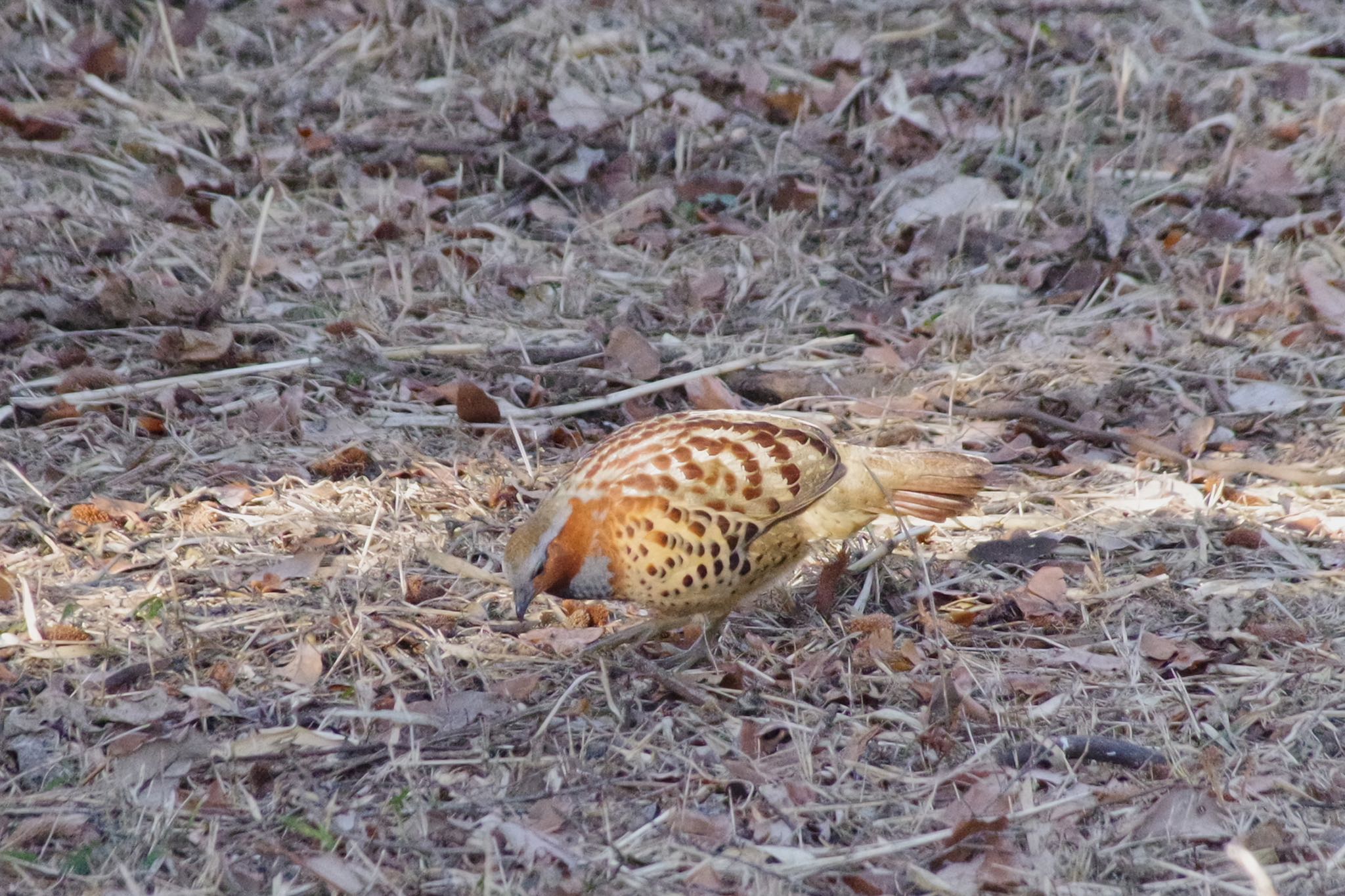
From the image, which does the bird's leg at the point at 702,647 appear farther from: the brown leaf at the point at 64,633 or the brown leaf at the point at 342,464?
the brown leaf at the point at 64,633

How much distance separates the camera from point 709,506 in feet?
13.4

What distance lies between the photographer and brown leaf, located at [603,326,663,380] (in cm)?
561

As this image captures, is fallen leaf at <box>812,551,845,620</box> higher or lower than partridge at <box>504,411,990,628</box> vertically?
lower

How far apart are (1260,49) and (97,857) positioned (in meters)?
7.72

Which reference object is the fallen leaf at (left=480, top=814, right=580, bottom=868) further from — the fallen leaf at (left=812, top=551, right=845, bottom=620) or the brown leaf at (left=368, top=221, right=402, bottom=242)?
the brown leaf at (left=368, top=221, right=402, bottom=242)

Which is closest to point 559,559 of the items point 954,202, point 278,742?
point 278,742

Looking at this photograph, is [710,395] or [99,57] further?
[99,57]

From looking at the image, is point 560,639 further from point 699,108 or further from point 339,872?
point 699,108

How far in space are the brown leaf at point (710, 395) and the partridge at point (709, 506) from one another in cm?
91

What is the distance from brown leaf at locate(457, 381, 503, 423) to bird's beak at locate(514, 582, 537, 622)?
4.78 feet

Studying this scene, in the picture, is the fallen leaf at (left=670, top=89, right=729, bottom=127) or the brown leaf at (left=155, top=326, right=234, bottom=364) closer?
the brown leaf at (left=155, top=326, right=234, bottom=364)

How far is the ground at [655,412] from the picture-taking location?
3287mm

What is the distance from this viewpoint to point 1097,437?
5.28 meters

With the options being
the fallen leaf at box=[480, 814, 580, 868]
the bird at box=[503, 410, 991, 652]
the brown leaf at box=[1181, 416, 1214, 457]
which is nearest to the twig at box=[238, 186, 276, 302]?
the bird at box=[503, 410, 991, 652]
